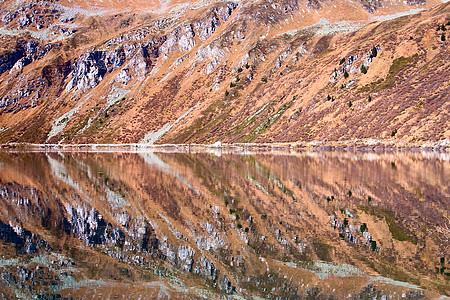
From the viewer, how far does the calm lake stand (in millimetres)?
20359

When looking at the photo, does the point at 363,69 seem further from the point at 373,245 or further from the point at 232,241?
the point at 232,241

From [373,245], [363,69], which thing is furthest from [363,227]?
[363,69]

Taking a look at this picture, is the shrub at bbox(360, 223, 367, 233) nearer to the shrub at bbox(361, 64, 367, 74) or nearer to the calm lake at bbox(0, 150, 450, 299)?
the calm lake at bbox(0, 150, 450, 299)

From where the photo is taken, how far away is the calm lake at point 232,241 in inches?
802

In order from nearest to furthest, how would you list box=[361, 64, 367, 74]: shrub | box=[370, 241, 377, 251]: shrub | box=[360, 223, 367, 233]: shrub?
box=[370, 241, 377, 251]: shrub → box=[360, 223, 367, 233]: shrub → box=[361, 64, 367, 74]: shrub

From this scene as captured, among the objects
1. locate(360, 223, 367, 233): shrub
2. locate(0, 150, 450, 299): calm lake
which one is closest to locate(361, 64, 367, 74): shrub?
locate(0, 150, 450, 299): calm lake

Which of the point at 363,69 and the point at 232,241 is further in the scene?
the point at 363,69

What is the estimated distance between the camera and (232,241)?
93.4 ft

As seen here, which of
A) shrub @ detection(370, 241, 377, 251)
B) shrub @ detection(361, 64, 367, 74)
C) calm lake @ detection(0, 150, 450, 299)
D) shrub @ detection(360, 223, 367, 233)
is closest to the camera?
calm lake @ detection(0, 150, 450, 299)

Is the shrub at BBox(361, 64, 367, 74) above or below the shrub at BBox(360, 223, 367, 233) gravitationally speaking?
above

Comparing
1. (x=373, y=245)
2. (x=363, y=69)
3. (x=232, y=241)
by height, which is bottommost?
(x=373, y=245)

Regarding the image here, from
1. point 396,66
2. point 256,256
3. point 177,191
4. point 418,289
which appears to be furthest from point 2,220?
point 396,66

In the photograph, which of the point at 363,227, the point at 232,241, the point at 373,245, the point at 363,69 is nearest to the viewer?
the point at 373,245

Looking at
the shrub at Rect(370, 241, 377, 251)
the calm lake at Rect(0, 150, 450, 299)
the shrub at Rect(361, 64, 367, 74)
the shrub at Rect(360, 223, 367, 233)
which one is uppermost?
the shrub at Rect(361, 64, 367, 74)
